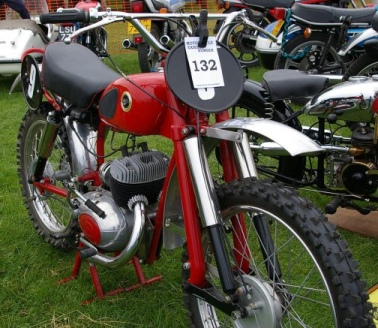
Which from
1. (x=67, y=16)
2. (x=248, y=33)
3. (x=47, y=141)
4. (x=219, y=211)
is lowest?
(x=248, y=33)

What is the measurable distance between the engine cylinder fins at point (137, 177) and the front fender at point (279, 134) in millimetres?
490

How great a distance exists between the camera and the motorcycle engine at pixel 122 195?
86.8 inches

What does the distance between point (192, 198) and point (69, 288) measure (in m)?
1.15

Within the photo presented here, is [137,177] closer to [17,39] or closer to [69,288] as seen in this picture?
[69,288]

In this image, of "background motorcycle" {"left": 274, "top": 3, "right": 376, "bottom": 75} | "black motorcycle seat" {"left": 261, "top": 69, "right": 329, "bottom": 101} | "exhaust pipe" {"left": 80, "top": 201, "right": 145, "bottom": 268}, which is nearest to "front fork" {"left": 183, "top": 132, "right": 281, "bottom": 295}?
"exhaust pipe" {"left": 80, "top": 201, "right": 145, "bottom": 268}

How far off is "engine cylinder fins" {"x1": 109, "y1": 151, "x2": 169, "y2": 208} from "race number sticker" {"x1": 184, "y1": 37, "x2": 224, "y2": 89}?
51 cm

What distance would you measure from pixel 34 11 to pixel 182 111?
7.44m

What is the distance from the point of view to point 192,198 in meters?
1.84

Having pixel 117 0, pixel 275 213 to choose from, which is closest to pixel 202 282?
pixel 275 213

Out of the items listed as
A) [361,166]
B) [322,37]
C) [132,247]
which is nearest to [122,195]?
[132,247]

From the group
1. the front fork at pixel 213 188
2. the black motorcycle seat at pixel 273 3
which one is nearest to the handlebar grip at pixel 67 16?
the front fork at pixel 213 188

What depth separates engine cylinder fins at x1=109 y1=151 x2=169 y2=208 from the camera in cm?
220

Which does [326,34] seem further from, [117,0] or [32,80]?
[117,0]

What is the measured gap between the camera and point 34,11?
28.4 ft
